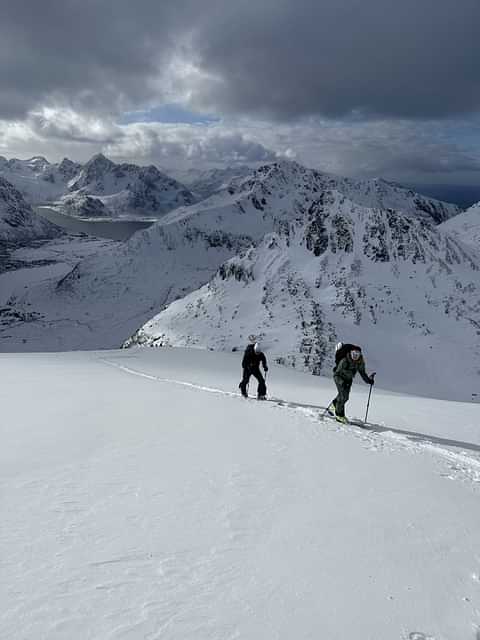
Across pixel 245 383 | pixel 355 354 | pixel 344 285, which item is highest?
pixel 344 285

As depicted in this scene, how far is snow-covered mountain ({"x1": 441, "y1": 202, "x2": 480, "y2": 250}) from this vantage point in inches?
3580

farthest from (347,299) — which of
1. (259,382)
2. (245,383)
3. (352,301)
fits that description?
(259,382)

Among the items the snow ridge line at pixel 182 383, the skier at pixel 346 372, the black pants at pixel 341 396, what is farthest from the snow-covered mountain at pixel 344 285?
the black pants at pixel 341 396

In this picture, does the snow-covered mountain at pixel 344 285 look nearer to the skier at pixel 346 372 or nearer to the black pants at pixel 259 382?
the black pants at pixel 259 382

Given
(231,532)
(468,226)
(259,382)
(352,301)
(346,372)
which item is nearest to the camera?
(231,532)

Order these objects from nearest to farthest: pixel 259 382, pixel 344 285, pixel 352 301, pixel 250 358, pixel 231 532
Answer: pixel 231 532
pixel 259 382
pixel 250 358
pixel 352 301
pixel 344 285

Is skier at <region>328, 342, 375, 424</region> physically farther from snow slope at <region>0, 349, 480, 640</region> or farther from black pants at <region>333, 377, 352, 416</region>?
snow slope at <region>0, 349, 480, 640</region>

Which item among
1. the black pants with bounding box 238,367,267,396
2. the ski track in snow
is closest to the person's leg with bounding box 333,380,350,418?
the ski track in snow

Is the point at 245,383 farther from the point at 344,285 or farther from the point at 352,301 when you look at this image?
the point at 344,285

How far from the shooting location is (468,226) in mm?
99875

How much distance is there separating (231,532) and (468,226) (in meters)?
113

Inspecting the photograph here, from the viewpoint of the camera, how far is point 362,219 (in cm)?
8038

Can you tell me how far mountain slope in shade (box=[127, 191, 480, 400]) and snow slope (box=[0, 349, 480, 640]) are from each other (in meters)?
41.2

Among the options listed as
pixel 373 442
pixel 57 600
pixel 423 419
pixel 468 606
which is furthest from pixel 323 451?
pixel 423 419
